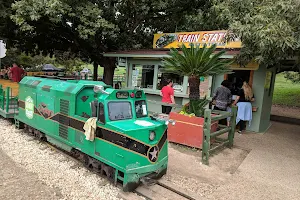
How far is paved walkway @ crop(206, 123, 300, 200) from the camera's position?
5277 millimetres

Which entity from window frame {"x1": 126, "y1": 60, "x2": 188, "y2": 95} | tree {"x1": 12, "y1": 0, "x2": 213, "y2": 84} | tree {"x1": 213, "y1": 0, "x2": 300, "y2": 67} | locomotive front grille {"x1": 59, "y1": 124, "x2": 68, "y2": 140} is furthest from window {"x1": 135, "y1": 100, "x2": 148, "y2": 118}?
tree {"x1": 12, "y1": 0, "x2": 213, "y2": 84}

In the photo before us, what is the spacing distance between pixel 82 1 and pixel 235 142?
10.2 meters

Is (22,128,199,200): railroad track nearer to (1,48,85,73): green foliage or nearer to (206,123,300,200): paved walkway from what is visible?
(206,123,300,200): paved walkway

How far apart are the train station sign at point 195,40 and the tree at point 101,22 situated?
1.97 m

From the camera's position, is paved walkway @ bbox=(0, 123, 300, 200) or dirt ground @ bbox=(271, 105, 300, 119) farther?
dirt ground @ bbox=(271, 105, 300, 119)

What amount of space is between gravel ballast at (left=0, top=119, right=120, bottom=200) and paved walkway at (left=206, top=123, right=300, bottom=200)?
2.35 metres

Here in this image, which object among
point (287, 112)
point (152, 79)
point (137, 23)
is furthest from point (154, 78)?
point (287, 112)

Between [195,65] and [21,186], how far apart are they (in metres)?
5.51

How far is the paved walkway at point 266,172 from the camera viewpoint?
5.28 meters

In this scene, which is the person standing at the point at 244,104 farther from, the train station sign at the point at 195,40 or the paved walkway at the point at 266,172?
the train station sign at the point at 195,40

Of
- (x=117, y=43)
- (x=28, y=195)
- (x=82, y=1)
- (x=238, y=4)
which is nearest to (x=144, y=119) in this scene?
(x=28, y=195)

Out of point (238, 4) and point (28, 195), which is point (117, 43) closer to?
point (238, 4)

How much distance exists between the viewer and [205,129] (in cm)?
677

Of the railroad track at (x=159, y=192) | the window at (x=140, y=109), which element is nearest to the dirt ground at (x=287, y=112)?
the window at (x=140, y=109)
